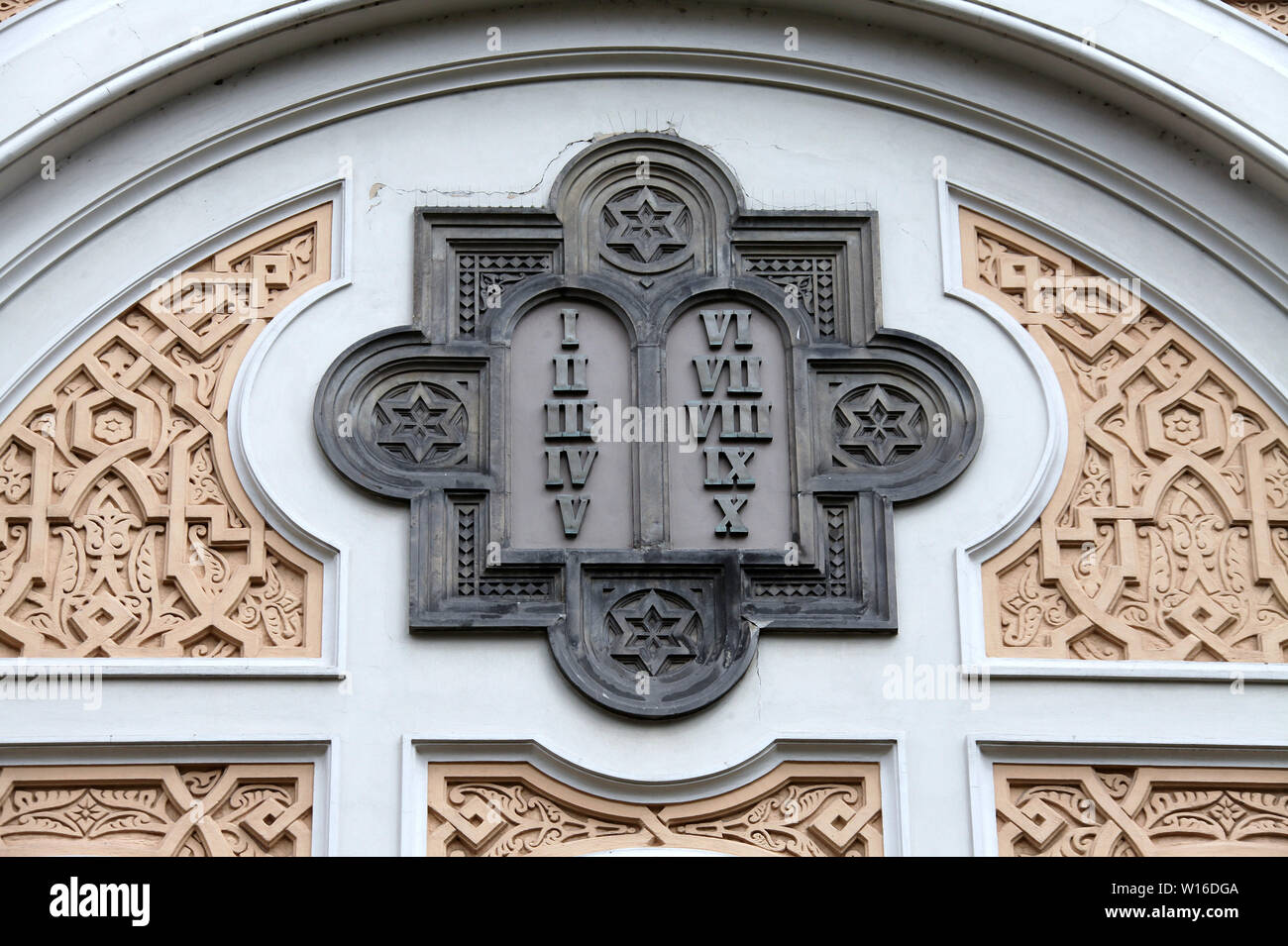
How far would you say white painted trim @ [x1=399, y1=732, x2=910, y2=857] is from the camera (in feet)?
20.3

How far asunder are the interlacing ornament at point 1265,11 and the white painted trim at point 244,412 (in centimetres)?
305

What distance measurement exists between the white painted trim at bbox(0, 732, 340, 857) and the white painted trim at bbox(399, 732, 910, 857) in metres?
0.24

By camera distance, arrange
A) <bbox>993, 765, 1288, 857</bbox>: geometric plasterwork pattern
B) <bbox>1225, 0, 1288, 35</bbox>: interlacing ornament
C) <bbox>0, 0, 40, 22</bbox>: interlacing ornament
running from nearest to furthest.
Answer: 1. <bbox>993, 765, 1288, 857</bbox>: geometric plasterwork pattern
2. <bbox>0, 0, 40, 22</bbox>: interlacing ornament
3. <bbox>1225, 0, 1288, 35</bbox>: interlacing ornament

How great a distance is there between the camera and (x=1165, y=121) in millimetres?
6961

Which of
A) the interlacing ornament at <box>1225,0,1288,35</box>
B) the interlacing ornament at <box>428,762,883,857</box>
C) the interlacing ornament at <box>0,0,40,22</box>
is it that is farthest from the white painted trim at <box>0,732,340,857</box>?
the interlacing ornament at <box>1225,0,1288,35</box>

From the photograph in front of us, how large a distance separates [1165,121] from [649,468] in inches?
83.4

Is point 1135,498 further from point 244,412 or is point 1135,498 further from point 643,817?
point 244,412

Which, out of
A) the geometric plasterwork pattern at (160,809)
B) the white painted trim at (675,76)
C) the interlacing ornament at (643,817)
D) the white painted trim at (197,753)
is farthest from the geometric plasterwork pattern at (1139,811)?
the geometric plasterwork pattern at (160,809)

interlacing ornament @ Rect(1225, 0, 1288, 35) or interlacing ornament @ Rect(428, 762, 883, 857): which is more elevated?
interlacing ornament @ Rect(1225, 0, 1288, 35)

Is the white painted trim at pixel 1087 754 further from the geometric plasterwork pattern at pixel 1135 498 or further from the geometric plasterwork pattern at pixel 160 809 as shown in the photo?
the geometric plasterwork pattern at pixel 160 809

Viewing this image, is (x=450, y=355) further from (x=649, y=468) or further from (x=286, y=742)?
(x=286, y=742)

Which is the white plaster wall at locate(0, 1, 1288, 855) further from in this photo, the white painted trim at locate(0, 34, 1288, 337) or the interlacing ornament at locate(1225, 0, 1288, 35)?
the interlacing ornament at locate(1225, 0, 1288, 35)
